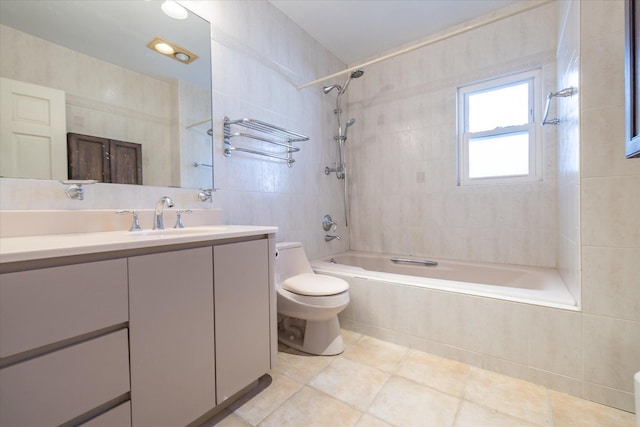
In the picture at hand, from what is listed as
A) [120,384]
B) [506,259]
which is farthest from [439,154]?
[120,384]

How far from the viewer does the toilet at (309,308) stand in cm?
157

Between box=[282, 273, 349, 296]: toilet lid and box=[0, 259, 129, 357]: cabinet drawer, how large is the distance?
3.00 feet

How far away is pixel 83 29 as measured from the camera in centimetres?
122

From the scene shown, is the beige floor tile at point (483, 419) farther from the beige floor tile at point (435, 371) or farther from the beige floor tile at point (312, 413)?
the beige floor tile at point (312, 413)

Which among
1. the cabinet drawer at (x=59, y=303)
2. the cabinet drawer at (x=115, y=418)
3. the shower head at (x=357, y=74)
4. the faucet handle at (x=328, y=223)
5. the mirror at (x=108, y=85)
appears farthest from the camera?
the faucet handle at (x=328, y=223)

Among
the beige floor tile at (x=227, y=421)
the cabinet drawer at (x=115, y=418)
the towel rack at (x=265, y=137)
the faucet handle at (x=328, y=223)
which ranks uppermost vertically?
the towel rack at (x=265, y=137)

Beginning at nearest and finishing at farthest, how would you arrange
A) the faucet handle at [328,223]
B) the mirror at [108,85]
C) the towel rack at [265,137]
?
the mirror at [108,85], the towel rack at [265,137], the faucet handle at [328,223]

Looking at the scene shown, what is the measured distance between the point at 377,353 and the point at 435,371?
0.33 meters

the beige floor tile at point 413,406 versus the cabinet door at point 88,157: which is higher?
the cabinet door at point 88,157

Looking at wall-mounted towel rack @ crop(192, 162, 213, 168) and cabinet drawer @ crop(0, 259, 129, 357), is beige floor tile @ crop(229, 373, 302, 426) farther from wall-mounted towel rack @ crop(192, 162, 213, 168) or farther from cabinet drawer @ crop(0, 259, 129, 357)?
wall-mounted towel rack @ crop(192, 162, 213, 168)

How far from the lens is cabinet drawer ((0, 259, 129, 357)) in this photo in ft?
2.07

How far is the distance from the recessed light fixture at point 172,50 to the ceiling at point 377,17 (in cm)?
94

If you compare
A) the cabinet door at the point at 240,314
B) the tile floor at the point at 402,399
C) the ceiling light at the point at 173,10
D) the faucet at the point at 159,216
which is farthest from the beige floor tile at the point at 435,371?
the ceiling light at the point at 173,10

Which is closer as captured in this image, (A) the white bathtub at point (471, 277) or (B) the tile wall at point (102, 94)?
(B) the tile wall at point (102, 94)
